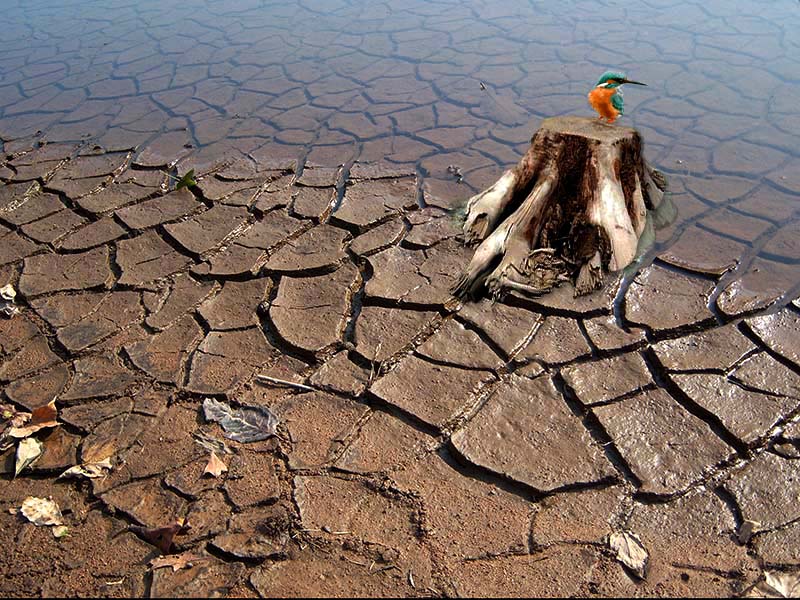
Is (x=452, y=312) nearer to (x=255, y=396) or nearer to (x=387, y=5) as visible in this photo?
(x=255, y=396)

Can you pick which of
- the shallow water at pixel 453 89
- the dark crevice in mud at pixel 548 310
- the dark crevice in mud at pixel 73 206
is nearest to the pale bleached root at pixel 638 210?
the shallow water at pixel 453 89

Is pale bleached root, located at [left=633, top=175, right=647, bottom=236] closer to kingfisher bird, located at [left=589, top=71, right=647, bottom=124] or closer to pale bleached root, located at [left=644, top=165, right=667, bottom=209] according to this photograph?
pale bleached root, located at [left=644, top=165, right=667, bottom=209]

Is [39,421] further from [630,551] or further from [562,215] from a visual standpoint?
[562,215]

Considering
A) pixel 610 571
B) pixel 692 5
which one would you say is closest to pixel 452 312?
pixel 610 571

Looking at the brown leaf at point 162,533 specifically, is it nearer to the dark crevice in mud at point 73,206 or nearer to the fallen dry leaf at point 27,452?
the fallen dry leaf at point 27,452

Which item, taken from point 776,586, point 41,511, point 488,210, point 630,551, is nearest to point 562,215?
point 488,210

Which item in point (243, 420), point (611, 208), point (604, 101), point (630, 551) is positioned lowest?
point (243, 420)

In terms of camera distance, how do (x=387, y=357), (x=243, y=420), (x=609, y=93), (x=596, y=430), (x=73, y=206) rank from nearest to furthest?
1. (x=596, y=430)
2. (x=243, y=420)
3. (x=387, y=357)
4. (x=609, y=93)
5. (x=73, y=206)
